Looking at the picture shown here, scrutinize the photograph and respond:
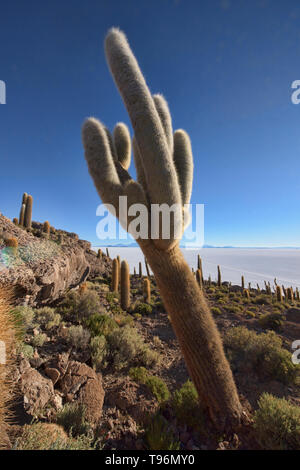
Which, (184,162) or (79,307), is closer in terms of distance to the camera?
(184,162)

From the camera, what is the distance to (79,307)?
27.0 ft

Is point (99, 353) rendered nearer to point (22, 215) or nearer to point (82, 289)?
point (82, 289)

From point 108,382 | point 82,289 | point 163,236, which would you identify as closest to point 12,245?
point 108,382

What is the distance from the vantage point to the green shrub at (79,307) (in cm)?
775

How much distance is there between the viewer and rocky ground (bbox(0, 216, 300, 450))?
301cm

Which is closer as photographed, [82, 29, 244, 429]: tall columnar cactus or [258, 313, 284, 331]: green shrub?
[82, 29, 244, 429]: tall columnar cactus

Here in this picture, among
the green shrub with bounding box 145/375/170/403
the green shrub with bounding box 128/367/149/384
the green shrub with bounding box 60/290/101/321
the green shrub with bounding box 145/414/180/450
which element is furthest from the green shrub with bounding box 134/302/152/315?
the green shrub with bounding box 145/414/180/450

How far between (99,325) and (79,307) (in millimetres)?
1847

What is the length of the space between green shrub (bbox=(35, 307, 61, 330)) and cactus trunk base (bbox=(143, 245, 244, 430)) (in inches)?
182

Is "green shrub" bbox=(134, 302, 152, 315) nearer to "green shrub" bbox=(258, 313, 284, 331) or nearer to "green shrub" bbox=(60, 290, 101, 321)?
"green shrub" bbox=(60, 290, 101, 321)

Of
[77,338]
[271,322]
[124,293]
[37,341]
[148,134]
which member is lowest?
[271,322]
